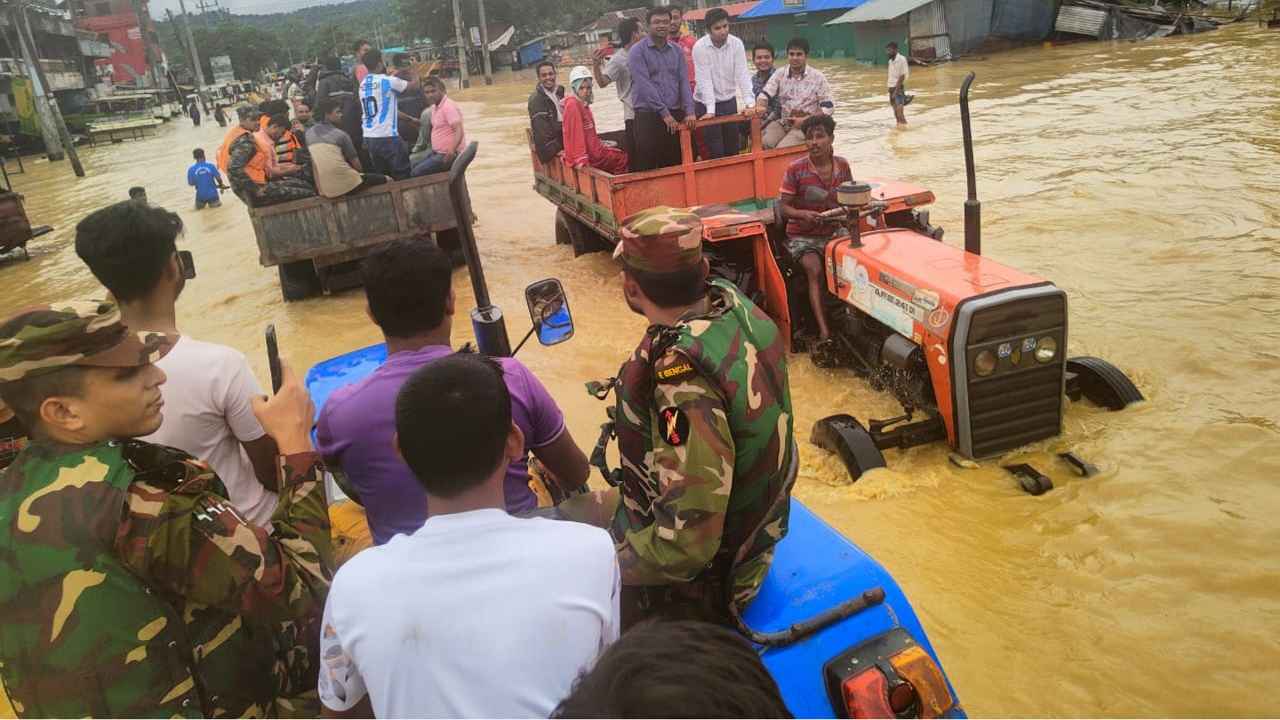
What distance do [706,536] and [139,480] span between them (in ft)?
4.26

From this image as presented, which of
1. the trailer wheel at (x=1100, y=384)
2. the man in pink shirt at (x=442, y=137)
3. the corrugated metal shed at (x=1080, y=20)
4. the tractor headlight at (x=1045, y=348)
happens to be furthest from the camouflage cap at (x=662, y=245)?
the corrugated metal shed at (x=1080, y=20)

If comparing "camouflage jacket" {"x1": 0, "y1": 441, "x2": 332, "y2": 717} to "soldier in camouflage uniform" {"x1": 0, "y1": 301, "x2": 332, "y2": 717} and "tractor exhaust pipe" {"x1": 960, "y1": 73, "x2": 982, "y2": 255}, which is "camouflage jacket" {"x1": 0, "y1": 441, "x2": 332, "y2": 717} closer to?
"soldier in camouflage uniform" {"x1": 0, "y1": 301, "x2": 332, "y2": 717}

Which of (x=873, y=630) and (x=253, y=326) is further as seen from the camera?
(x=253, y=326)

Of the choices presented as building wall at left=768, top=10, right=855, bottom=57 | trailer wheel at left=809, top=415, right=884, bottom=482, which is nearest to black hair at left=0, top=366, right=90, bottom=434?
trailer wheel at left=809, top=415, right=884, bottom=482

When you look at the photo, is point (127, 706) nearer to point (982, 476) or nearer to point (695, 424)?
point (695, 424)

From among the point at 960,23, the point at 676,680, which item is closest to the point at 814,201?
the point at 676,680

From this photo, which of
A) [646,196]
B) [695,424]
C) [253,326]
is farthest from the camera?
[253,326]

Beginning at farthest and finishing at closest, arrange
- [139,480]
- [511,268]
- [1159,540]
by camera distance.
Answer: [511,268]
[1159,540]
[139,480]

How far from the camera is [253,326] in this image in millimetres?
9289

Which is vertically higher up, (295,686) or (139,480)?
(139,480)

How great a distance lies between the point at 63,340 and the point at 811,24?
133 feet

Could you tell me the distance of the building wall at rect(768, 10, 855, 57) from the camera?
35219 mm

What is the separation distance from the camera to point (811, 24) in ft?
125

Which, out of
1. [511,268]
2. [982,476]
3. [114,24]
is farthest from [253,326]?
[114,24]
